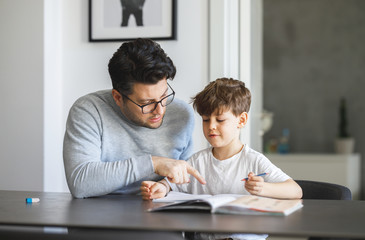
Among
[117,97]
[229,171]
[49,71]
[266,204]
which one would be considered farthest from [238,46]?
[266,204]

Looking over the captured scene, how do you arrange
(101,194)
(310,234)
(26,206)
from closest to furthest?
(310,234) < (26,206) < (101,194)

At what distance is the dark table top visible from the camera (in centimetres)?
115

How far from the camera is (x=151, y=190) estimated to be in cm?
167

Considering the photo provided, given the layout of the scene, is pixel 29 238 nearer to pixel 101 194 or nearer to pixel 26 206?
pixel 26 206

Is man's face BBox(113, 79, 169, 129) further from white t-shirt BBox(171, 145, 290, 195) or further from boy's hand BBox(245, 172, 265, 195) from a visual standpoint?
boy's hand BBox(245, 172, 265, 195)

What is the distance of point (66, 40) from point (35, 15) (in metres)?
0.23

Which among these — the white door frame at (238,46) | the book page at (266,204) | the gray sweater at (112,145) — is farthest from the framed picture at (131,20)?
the book page at (266,204)

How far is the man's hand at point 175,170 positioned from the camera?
1685 mm

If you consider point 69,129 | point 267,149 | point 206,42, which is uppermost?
point 206,42

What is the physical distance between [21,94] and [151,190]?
1679 millimetres

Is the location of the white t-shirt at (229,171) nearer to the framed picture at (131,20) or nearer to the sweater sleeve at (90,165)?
the sweater sleeve at (90,165)

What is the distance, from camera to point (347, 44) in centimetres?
584

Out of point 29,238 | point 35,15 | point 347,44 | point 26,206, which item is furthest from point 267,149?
point 29,238

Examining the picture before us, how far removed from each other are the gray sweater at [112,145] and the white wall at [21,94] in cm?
110
